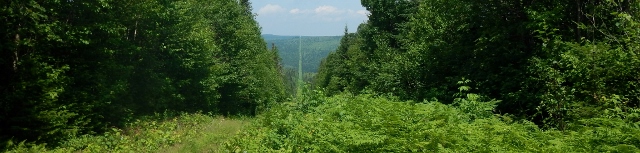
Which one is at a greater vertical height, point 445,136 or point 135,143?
point 445,136

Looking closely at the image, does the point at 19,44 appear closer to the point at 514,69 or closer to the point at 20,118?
the point at 20,118

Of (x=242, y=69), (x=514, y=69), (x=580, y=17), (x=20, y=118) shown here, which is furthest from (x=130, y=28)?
(x=580, y=17)

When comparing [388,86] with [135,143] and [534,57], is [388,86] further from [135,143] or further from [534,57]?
[135,143]

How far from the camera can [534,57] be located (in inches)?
422

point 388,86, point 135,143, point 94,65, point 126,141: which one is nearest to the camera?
point 135,143

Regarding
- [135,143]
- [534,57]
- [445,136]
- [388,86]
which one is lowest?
[135,143]

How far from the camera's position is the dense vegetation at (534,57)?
8.46 metres

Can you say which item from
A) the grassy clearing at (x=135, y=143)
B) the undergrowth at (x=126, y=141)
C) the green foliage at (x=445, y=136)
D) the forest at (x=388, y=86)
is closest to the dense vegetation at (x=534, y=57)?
the forest at (x=388, y=86)

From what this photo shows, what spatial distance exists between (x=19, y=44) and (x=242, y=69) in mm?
22258

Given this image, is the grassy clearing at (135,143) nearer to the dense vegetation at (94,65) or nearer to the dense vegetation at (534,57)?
the dense vegetation at (94,65)

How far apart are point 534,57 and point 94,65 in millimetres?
14836

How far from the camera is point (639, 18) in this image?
9.01m

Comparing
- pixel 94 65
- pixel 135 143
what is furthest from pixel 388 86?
pixel 94 65

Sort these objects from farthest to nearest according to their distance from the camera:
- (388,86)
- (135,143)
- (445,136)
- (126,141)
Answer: (388,86) < (126,141) < (135,143) < (445,136)
